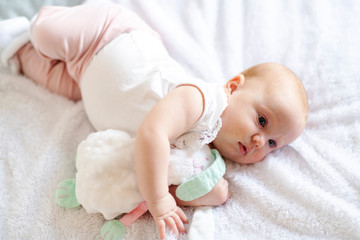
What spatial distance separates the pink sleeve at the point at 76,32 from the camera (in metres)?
1.14

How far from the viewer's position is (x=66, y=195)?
0.96 meters

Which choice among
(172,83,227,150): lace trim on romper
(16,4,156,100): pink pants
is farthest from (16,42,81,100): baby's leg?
(172,83,227,150): lace trim on romper

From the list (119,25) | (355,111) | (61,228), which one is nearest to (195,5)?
(119,25)

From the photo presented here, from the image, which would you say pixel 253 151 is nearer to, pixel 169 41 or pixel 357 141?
pixel 357 141

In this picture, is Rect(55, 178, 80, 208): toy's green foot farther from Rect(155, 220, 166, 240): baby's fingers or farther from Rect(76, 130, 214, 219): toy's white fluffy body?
Rect(155, 220, 166, 240): baby's fingers

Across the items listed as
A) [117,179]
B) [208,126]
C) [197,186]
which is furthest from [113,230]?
[208,126]

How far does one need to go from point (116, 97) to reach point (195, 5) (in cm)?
63

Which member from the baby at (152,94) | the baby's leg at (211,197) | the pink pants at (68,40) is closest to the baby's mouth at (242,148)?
the baby at (152,94)

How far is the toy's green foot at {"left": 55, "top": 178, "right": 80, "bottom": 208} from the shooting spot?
95cm

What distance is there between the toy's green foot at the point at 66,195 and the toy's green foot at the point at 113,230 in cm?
11

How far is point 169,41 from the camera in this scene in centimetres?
134

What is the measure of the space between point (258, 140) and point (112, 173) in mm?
419

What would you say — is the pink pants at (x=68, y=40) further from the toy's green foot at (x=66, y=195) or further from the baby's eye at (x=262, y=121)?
the baby's eye at (x=262, y=121)

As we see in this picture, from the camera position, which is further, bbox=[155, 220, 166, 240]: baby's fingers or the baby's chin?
the baby's chin
